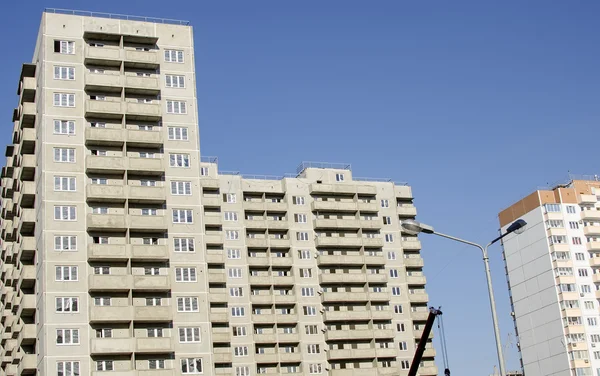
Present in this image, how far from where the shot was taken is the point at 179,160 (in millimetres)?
99500

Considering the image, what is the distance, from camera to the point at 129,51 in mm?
101812

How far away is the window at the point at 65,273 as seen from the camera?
297ft

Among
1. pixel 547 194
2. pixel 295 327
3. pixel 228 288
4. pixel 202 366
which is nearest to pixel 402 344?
pixel 295 327

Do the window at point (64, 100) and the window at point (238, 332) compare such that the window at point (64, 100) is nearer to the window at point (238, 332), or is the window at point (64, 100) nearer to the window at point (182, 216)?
the window at point (182, 216)

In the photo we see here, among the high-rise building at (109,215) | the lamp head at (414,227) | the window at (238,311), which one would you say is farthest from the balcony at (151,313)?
the lamp head at (414,227)

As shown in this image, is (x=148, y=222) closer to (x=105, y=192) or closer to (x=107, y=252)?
(x=105, y=192)

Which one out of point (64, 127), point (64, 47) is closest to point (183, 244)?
point (64, 127)

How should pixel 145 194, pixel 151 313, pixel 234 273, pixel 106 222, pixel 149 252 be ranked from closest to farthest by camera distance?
pixel 151 313, pixel 106 222, pixel 149 252, pixel 145 194, pixel 234 273

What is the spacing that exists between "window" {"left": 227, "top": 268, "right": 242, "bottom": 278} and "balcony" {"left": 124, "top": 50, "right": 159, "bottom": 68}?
42320 mm

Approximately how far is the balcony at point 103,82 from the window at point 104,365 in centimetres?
3063

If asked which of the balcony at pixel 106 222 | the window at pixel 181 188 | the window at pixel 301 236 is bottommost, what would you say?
the balcony at pixel 106 222

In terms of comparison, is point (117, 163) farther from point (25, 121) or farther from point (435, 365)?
point (435, 365)

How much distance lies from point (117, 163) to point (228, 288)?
41.8 meters

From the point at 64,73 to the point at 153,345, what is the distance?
32.3 meters
